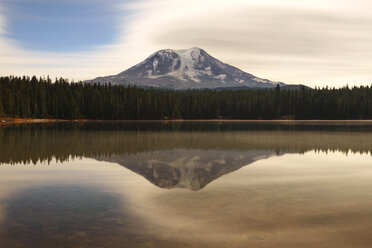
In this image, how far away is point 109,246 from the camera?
10.3 metres

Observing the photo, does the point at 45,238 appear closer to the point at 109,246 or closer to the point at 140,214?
the point at 109,246

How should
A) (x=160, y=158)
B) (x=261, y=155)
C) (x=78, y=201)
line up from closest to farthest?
(x=78, y=201)
(x=160, y=158)
(x=261, y=155)

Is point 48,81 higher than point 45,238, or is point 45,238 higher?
point 48,81

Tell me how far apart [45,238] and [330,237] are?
26.7 ft

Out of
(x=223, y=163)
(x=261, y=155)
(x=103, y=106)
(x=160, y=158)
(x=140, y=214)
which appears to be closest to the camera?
(x=140, y=214)

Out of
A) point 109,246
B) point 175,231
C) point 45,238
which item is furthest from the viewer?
point 175,231

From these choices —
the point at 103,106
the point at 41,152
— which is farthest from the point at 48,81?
the point at 41,152

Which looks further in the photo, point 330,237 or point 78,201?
point 78,201

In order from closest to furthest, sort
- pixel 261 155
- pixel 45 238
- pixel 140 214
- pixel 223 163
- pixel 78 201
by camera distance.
Answer: pixel 45 238 < pixel 140 214 < pixel 78 201 < pixel 223 163 < pixel 261 155

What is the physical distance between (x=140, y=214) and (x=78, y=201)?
11.3 feet

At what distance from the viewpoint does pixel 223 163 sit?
2781 cm

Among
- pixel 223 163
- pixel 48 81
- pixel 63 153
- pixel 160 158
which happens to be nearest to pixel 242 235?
pixel 223 163

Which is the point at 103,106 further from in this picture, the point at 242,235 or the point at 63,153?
the point at 242,235

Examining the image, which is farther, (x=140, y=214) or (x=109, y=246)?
(x=140, y=214)
